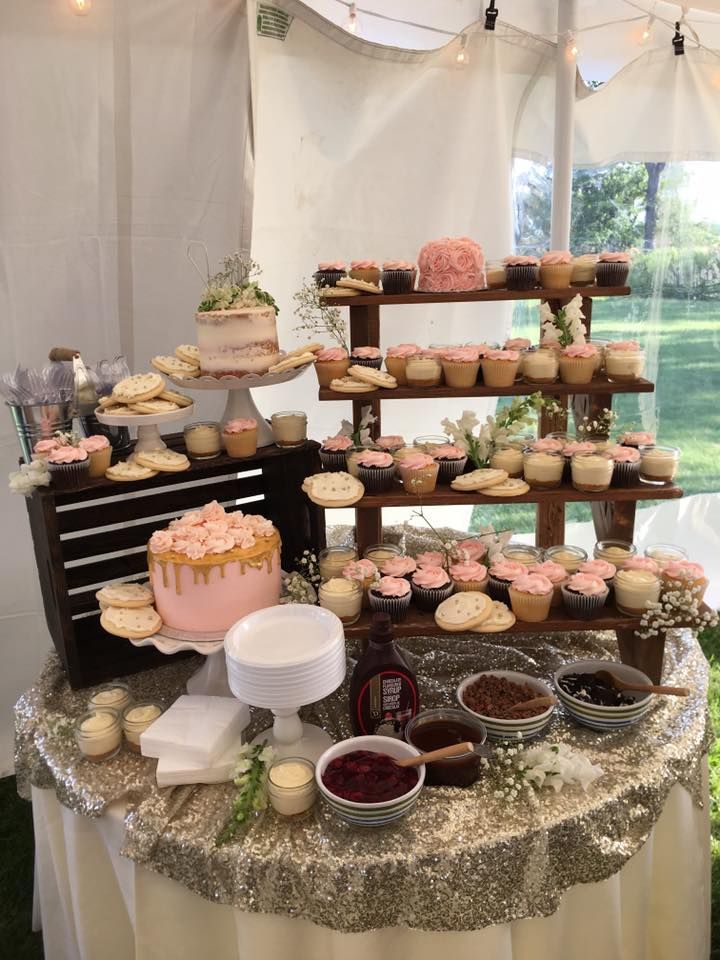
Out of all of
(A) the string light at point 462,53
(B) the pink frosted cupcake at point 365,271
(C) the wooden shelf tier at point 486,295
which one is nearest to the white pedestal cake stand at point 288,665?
→ (C) the wooden shelf tier at point 486,295

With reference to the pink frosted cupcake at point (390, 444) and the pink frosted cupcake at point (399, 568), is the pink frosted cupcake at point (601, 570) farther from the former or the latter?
the pink frosted cupcake at point (390, 444)

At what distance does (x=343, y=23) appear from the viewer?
3.19 metres

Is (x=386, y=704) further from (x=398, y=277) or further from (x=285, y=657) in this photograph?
(x=398, y=277)

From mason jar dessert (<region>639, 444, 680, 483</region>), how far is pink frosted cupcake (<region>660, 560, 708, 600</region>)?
248 mm

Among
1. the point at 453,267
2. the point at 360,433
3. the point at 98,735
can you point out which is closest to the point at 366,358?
the point at 360,433

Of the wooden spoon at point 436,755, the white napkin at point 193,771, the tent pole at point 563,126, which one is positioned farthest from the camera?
the tent pole at point 563,126

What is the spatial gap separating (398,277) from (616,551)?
→ 3.44 ft

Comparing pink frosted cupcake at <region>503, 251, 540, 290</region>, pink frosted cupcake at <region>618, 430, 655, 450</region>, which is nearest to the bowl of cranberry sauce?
pink frosted cupcake at <region>618, 430, 655, 450</region>

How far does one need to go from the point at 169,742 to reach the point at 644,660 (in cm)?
128

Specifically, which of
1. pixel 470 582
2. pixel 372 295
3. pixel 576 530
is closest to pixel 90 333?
pixel 372 295

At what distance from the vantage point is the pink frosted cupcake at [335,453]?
2242 millimetres

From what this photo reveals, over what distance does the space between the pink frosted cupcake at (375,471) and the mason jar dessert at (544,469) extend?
15.9 inches

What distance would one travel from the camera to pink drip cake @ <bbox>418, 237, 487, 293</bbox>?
2.23 metres

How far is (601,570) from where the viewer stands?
2033mm
